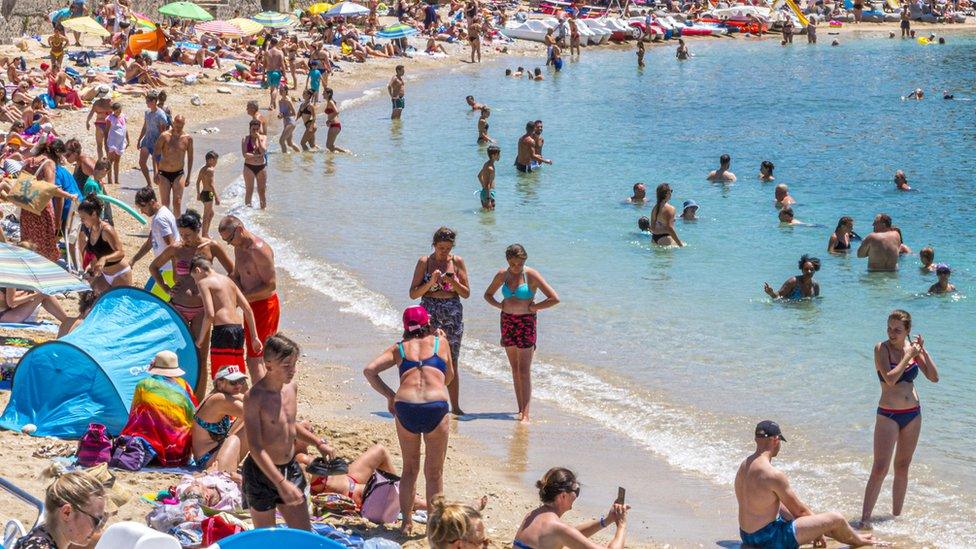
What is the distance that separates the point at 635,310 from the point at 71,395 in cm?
726

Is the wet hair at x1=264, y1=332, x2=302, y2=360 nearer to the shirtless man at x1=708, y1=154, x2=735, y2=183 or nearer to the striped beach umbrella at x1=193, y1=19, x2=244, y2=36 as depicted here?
the shirtless man at x1=708, y1=154, x2=735, y2=183

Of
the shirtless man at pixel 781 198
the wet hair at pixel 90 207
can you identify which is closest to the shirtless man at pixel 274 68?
the shirtless man at pixel 781 198

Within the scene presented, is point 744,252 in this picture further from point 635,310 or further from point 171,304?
point 171,304

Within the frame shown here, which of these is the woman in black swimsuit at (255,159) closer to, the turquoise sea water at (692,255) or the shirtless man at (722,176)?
the turquoise sea water at (692,255)

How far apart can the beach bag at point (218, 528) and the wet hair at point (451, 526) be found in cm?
182

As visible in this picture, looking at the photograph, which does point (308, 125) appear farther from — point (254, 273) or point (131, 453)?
point (131, 453)

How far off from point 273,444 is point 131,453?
5.77 feet

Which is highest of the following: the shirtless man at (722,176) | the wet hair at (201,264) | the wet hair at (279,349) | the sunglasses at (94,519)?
the wet hair at (279,349)

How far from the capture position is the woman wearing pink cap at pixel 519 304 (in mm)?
9398

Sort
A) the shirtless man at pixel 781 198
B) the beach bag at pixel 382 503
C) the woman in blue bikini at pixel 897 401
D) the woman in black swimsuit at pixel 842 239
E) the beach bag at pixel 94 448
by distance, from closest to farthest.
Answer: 1. the beach bag at pixel 382 503
2. the beach bag at pixel 94 448
3. the woman in blue bikini at pixel 897 401
4. the woman in black swimsuit at pixel 842 239
5. the shirtless man at pixel 781 198

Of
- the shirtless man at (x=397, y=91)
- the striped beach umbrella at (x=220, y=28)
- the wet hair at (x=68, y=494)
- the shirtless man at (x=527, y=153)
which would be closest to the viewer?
the wet hair at (x=68, y=494)

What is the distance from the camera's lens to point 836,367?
1182cm

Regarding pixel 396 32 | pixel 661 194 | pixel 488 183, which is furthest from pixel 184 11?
pixel 661 194

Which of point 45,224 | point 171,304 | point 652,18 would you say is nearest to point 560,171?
point 45,224
